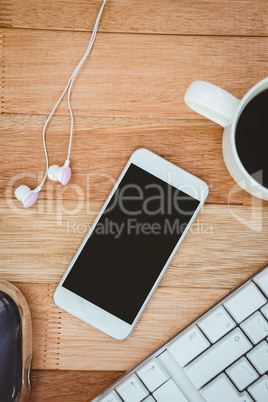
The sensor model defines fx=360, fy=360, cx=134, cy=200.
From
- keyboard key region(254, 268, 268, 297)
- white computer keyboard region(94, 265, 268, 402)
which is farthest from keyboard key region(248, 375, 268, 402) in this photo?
keyboard key region(254, 268, 268, 297)

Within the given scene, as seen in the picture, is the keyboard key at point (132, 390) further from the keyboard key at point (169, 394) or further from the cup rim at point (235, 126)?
the cup rim at point (235, 126)

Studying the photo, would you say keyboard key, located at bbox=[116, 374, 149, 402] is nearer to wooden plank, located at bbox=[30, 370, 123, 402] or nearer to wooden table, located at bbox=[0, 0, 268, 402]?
wooden plank, located at bbox=[30, 370, 123, 402]

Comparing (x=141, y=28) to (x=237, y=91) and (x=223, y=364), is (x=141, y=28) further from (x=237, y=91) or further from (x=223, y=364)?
(x=223, y=364)

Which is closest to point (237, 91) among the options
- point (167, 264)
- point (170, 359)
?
point (167, 264)

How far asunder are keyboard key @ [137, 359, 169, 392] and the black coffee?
0.25 meters

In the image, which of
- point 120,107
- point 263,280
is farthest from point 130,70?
point 263,280

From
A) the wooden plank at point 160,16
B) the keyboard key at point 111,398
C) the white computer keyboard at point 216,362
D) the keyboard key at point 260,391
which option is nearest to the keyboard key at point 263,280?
the white computer keyboard at point 216,362

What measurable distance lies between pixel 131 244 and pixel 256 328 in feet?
0.59

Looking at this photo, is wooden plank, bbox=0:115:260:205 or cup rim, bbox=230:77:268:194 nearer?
cup rim, bbox=230:77:268:194

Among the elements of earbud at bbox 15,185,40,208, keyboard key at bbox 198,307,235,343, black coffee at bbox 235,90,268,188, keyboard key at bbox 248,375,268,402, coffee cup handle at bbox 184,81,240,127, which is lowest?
keyboard key at bbox 248,375,268,402

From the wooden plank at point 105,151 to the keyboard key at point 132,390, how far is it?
23cm

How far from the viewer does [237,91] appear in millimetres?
487

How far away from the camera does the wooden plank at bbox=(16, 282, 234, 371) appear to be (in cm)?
47

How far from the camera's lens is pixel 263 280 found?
432 mm
